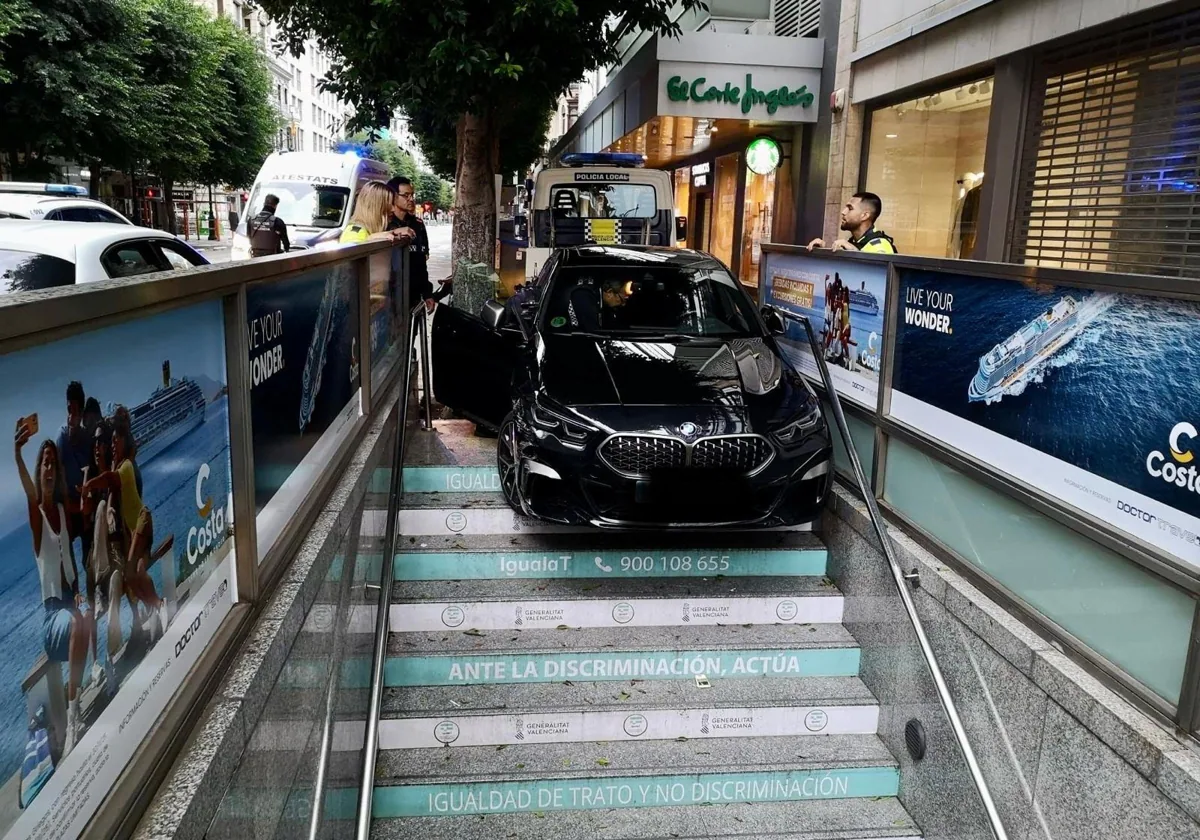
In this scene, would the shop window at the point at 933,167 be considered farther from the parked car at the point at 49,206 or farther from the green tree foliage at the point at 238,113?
the green tree foliage at the point at 238,113

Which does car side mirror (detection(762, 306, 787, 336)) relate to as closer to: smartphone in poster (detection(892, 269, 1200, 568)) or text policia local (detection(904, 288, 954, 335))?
text policia local (detection(904, 288, 954, 335))

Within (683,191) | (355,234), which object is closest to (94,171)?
(683,191)

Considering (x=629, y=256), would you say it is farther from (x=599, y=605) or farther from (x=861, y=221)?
(x=599, y=605)

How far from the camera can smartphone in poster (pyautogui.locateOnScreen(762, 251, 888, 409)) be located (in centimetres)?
503

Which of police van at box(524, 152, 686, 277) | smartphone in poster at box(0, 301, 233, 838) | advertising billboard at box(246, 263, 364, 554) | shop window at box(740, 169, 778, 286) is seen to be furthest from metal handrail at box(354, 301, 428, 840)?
shop window at box(740, 169, 778, 286)

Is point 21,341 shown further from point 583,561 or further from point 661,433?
point 583,561

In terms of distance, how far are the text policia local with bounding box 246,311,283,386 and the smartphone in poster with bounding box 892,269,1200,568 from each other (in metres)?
2.88

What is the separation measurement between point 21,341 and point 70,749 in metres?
0.83

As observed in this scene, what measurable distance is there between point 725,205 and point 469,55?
12844 millimetres

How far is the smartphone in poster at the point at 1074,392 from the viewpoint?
2820 millimetres

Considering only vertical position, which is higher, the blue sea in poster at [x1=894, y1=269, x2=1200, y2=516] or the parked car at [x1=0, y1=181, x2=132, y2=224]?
the parked car at [x1=0, y1=181, x2=132, y2=224]

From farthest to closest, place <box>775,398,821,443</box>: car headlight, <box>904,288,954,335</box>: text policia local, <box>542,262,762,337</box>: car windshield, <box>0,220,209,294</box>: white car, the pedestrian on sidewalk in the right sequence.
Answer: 1. the pedestrian on sidewalk
2. <box>0,220,209,294</box>: white car
3. <box>542,262,762,337</box>: car windshield
4. <box>775,398,821,443</box>: car headlight
5. <box>904,288,954,335</box>: text policia local

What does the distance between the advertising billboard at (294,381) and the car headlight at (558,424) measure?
106 cm

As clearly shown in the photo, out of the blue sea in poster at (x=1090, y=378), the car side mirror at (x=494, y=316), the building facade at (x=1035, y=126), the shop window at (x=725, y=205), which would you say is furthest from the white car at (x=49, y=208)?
the shop window at (x=725, y=205)
